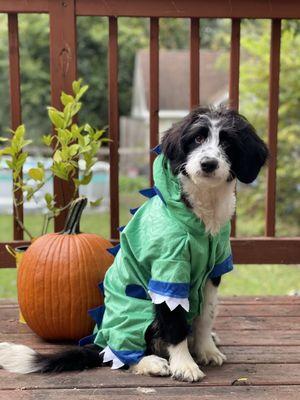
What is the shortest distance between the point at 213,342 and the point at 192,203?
0.60 meters

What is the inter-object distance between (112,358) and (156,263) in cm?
42

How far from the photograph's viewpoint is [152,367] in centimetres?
206

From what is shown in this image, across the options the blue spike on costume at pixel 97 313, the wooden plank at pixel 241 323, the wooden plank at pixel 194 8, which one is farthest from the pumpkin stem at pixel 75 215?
the wooden plank at pixel 194 8

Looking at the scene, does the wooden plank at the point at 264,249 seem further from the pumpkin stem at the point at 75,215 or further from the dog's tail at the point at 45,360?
the dog's tail at the point at 45,360

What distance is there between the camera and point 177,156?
2.04 metres

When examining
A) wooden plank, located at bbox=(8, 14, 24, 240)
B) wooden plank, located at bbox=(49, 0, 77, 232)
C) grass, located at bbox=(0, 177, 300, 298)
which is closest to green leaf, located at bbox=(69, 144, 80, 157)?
wooden plank, located at bbox=(49, 0, 77, 232)

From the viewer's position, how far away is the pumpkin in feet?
7.90

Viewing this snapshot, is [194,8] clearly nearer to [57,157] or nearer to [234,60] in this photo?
[234,60]

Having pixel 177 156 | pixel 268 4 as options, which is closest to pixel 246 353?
pixel 177 156

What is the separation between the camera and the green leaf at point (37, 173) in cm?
262

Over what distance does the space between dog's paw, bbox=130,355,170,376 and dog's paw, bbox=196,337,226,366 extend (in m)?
0.17

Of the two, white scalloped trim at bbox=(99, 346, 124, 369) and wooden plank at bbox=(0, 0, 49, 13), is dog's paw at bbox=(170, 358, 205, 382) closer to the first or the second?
white scalloped trim at bbox=(99, 346, 124, 369)

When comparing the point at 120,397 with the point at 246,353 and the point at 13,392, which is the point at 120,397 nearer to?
the point at 13,392

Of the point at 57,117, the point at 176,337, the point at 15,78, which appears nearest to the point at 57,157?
the point at 57,117
